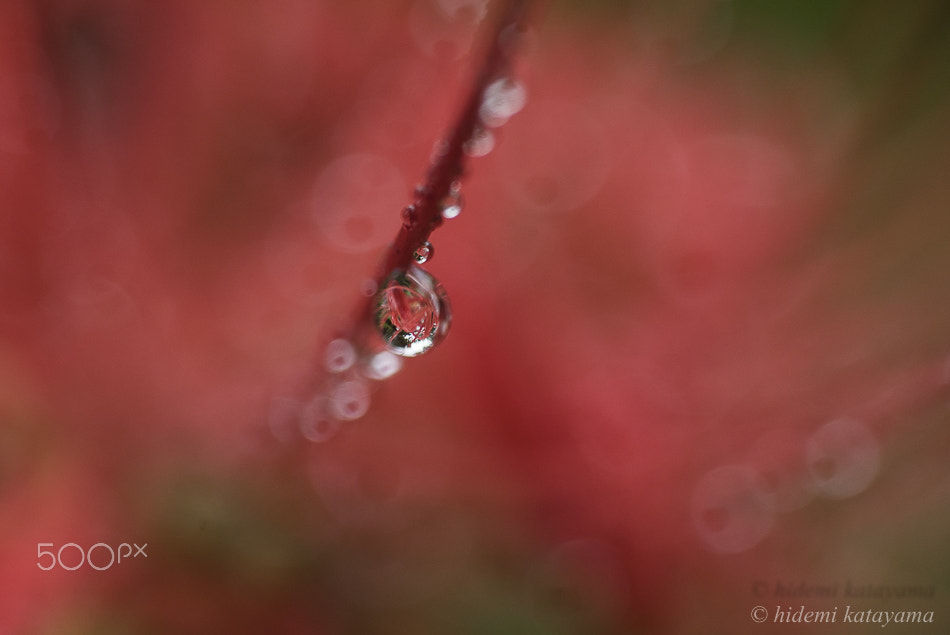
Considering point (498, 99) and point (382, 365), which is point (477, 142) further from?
point (382, 365)

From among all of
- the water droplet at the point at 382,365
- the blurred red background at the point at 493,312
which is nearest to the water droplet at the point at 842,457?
the blurred red background at the point at 493,312

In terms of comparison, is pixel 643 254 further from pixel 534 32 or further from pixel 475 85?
pixel 475 85

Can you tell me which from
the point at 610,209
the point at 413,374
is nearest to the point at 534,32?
the point at 610,209

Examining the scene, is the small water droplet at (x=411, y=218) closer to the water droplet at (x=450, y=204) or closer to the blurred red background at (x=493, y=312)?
the water droplet at (x=450, y=204)

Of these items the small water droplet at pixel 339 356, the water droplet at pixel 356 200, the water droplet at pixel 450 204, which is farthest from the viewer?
the water droplet at pixel 356 200

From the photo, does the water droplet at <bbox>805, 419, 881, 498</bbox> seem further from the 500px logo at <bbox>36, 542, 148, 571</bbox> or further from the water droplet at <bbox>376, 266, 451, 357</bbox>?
the 500px logo at <bbox>36, 542, 148, 571</bbox>

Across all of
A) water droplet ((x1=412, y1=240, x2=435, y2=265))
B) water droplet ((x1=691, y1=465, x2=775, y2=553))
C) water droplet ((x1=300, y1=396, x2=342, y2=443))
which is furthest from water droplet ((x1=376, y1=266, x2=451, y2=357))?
water droplet ((x1=691, y1=465, x2=775, y2=553))
